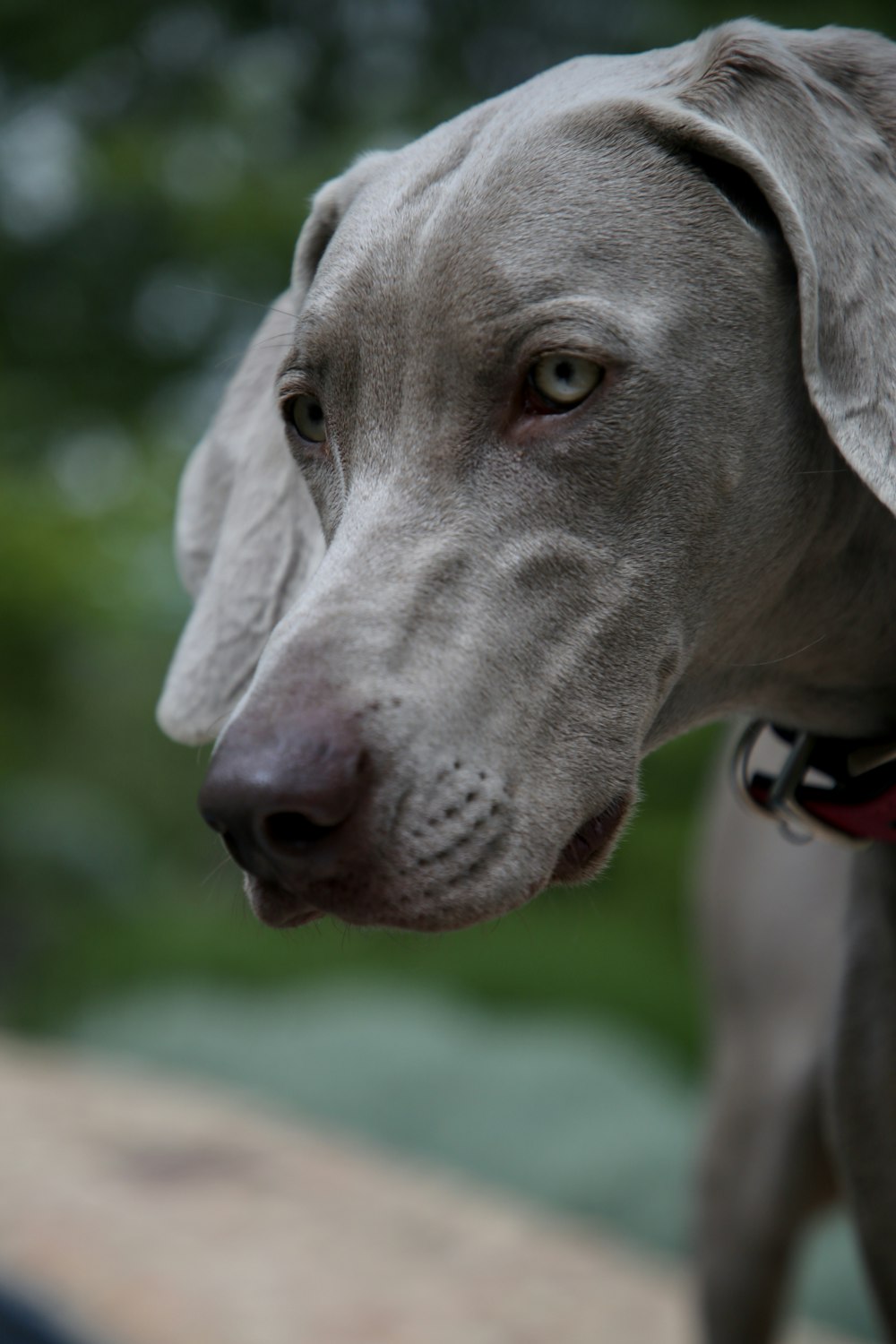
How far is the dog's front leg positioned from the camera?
162cm

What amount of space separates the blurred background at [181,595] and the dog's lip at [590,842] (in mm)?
3184

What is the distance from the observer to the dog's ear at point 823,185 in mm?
1271

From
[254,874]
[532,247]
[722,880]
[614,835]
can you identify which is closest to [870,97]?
[532,247]

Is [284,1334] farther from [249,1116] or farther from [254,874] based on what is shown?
[254,874]

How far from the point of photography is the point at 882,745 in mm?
1566

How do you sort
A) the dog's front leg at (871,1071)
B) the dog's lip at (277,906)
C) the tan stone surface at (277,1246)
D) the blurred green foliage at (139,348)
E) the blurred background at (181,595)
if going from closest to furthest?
1. the dog's lip at (277,906)
2. the dog's front leg at (871,1071)
3. the tan stone surface at (277,1246)
4. the blurred background at (181,595)
5. the blurred green foliage at (139,348)

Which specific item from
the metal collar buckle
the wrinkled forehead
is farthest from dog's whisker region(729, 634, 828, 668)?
the wrinkled forehead

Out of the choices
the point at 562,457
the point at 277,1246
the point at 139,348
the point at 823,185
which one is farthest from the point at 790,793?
the point at 139,348

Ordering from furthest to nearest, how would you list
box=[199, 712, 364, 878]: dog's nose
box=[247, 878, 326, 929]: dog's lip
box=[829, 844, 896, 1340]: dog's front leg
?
box=[829, 844, 896, 1340]: dog's front leg < box=[247, 878, 326, 929]: dog's lip < box=[199, 712, 364, 878]: dog's nose

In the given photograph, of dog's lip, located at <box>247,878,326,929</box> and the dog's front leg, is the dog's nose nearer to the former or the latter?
Result: dog's lip, located at <box>247,878,326,929</box>

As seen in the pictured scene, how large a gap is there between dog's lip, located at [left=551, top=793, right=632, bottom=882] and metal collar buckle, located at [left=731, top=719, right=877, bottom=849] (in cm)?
23

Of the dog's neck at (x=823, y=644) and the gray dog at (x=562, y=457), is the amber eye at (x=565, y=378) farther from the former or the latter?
the dog's neck at (x=823, y=644)

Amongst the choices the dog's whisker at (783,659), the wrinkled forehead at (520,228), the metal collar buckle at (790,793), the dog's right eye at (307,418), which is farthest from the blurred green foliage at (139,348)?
the wrinkled forehead at (520,228)

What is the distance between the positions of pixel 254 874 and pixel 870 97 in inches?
33.8
